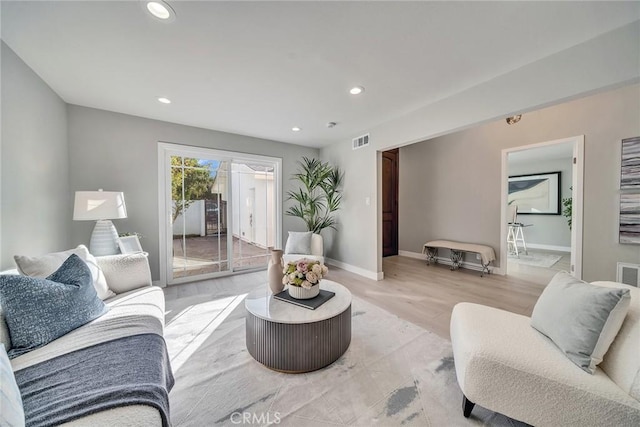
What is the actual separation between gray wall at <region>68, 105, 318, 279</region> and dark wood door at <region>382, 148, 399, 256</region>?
3824mm

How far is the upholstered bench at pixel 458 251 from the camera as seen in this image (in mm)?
3896

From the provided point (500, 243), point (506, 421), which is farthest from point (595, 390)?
point (500, 243)

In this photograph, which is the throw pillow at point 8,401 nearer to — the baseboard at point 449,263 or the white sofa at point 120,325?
the white sofa at point 120,325

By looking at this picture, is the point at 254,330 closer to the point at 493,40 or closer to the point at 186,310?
the point at 186,310

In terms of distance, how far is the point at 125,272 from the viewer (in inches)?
79.0

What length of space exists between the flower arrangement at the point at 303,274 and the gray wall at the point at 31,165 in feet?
6.93

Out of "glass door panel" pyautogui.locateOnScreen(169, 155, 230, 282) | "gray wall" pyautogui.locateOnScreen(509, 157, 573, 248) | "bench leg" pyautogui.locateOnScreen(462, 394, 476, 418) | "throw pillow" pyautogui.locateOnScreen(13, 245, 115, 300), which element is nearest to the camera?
"bench leg" pyautogui.locateOnScreen(462, 394, 476, 418)

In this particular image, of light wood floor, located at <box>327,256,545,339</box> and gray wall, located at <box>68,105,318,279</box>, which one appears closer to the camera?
light wood floor, located at <box>327,256,545,339</box>

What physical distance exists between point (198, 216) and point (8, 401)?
3264 mm

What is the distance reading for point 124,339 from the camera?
128 cm

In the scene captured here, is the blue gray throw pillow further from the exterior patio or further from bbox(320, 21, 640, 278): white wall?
bbox(320, 21, 640, 278): white wall

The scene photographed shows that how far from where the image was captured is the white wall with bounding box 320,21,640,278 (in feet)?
5.47

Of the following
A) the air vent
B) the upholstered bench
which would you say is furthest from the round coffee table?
the upholstered bench

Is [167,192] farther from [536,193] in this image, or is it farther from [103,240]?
[536,193]
